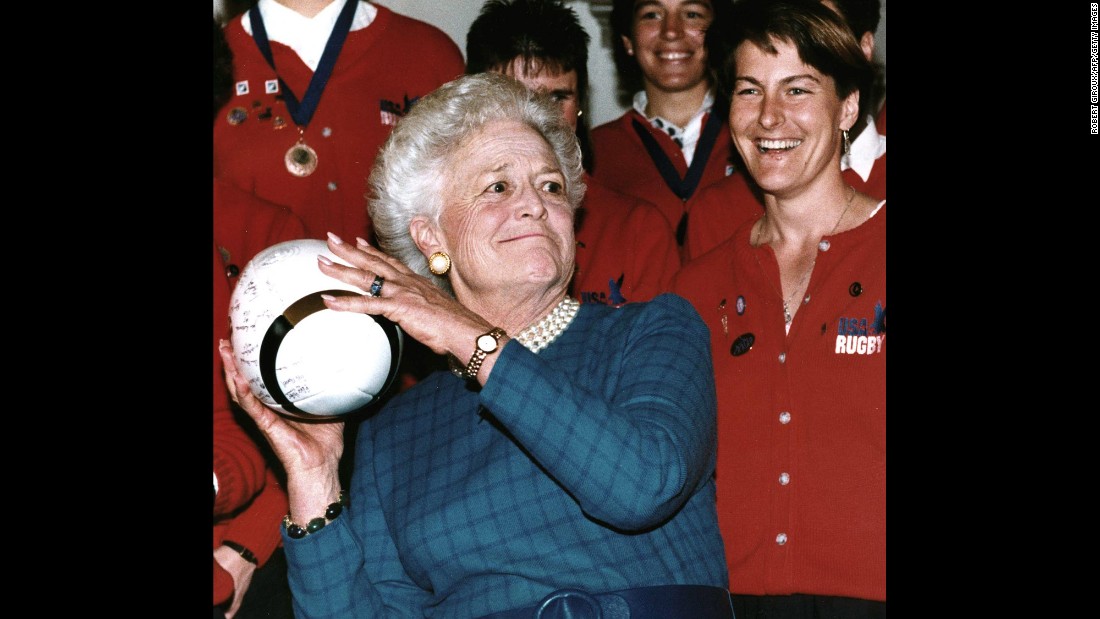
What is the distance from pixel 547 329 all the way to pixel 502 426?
266mm

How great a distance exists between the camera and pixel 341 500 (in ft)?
8.87

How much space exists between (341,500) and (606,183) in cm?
195

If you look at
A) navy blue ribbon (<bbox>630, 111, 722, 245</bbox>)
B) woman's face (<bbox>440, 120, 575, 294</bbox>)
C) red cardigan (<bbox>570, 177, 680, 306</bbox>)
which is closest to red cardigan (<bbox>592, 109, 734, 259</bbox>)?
navy blue ribbon (<bbox>630, 111, 722, 245</bbox>)

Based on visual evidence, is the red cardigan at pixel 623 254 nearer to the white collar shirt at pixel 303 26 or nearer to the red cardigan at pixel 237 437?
the red cardigan at pixel 237 437

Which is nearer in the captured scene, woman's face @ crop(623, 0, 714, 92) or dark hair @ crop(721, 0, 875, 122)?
dark hair @ crop(721, 0, 875, 122)

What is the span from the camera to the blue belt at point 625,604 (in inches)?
92.0

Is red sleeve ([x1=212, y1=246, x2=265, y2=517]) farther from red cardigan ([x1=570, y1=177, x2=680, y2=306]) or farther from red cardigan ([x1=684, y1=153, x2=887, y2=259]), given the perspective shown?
red cardigan ([x1=684, y1=153, x2=887, y2=259])

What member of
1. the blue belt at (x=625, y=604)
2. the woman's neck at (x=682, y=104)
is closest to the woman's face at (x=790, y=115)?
the woman's neck at (x=682, y=104)

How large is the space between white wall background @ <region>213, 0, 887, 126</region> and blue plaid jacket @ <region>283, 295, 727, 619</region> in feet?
7.23

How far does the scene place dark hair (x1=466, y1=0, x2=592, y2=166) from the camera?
12.8 feet

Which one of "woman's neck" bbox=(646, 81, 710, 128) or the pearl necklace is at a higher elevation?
"woman's neck" bbox=(646, 81, 710, 128)

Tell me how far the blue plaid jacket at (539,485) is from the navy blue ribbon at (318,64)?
1384 mm
